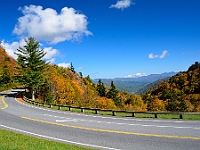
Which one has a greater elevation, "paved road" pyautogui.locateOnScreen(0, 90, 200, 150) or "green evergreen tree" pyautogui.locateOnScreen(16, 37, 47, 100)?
"green evergreen tree" pyautogui.locateOnScreen(16, 37, 47, 100)

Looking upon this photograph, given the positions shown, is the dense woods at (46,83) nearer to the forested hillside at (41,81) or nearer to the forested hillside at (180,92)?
the forested hillside at (41,81)

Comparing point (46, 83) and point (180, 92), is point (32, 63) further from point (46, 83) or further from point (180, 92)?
point (180, 92)

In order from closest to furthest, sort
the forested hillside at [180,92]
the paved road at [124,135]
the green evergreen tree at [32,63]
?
1. the paved road at [124,135]
2. the green evergreen tree at [32,63]
3. the forested hillside at [180,92]

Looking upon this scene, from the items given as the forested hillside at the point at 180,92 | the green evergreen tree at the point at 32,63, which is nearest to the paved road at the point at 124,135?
the green evergreen tree at the point at 32,63

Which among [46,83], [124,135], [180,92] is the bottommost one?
[124,135]

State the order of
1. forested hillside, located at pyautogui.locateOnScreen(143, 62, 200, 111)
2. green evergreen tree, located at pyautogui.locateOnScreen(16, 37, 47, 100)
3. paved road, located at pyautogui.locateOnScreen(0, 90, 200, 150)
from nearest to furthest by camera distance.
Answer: paved road, located at pyautogui.locateOnScreen(0, 90, 200, 150), green evergreen tree, located at pyautogui.locateOnScreen(16, 37, 47, 100), forested hillside, located at pyautogui.locateOnScreen(143, 62, 200, 111)

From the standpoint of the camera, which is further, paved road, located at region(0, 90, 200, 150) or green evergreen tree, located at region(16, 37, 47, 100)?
Answer: green evergreen tree, located at region(16, 37, 47, 100)

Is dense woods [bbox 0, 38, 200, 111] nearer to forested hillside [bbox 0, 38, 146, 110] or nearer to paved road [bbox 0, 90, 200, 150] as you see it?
forested hillside [bbox 0, 38, 146, 110]

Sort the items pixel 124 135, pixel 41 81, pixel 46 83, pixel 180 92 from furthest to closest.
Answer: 1. pixel 180 92
2. pixel 46 83
3. pixel 41 81
4. pixel 124 135

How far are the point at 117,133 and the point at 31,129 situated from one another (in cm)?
659

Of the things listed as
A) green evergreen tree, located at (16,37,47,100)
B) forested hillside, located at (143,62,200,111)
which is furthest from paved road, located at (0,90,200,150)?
forested hillside, located at (143,62,200,111)

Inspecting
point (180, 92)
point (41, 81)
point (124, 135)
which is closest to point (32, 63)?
point (41, 81)

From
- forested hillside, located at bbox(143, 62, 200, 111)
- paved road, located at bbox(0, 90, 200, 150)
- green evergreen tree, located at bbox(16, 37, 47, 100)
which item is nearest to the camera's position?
paved road, located at bbox(0, 90, 200, 150)

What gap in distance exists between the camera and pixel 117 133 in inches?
561
